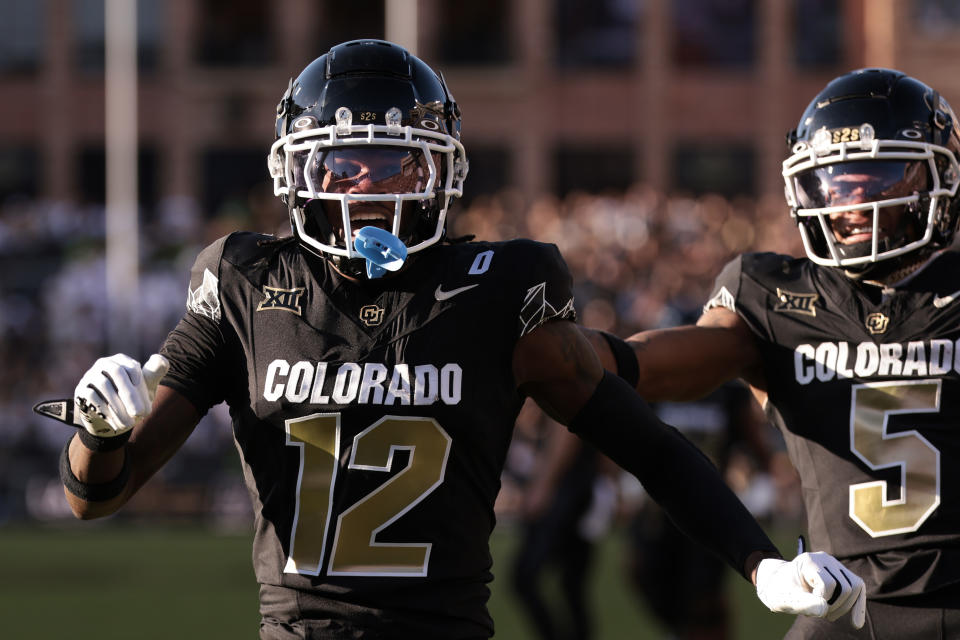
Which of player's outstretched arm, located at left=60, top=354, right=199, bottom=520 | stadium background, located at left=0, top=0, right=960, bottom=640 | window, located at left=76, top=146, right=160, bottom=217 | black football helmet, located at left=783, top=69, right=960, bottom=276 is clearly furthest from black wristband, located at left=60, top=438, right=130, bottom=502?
window, located at left=76, top=146, right=160, bottom=217

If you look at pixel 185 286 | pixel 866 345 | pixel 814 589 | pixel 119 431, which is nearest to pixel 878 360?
pixel 866 345

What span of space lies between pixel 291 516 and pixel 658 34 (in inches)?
940

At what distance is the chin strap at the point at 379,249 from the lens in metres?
3.00

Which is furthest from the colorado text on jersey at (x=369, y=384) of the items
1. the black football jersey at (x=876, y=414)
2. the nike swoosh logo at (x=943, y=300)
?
the nike swoosh logo at (x=943, y=300)

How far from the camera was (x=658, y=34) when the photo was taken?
85.5 ft

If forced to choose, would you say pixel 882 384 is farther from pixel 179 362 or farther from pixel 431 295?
pixel 179 362

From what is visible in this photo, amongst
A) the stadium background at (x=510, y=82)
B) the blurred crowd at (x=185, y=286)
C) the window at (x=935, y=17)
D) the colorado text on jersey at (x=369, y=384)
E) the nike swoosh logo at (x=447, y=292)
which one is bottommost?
the blurred crowd at (x=185, y=286)

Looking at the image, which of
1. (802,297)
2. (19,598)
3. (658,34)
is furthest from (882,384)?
(658,34)

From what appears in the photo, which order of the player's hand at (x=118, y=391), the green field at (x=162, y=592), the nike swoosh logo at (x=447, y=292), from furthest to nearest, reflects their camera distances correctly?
the green field at (x=162, y=592) < the nike swoosh logo at (x=447, y=292) < the player's hand at (x=118, y=391)

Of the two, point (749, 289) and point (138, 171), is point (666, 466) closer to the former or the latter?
point (749, 289)

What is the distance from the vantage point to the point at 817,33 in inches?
1035

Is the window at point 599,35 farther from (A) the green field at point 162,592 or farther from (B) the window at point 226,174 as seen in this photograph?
(A) the green field at point 162,592

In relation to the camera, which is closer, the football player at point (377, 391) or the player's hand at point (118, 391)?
the player's hand at point (118, 391)

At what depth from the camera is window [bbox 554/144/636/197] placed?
2608 cm
